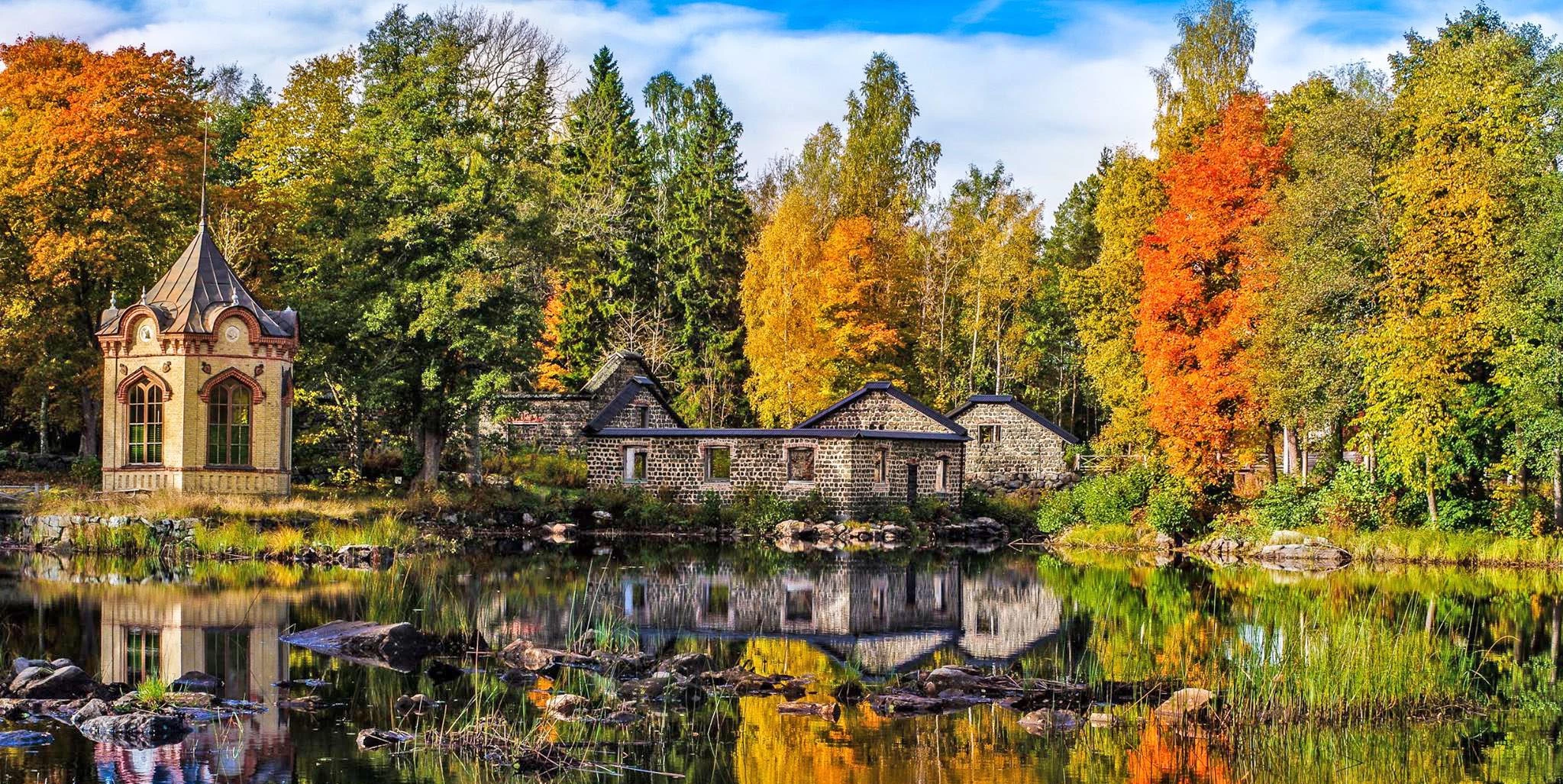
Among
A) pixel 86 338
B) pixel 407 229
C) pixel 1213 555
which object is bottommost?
pixel 1213 555

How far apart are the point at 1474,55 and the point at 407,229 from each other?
936 inches

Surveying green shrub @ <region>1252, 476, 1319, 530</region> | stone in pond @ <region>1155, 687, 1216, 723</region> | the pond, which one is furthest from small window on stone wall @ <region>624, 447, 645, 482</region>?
stone in pond @ <region>1155, 687, 1216, 723</region>

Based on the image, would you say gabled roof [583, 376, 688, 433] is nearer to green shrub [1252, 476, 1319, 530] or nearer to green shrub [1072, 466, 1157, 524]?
green shrub [1072, 466, 1157, 524]

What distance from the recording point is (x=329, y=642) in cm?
1622

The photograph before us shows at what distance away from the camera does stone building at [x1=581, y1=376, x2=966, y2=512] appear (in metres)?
39.7

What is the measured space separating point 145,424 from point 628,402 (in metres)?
15.7

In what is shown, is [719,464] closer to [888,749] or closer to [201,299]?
[201,299]

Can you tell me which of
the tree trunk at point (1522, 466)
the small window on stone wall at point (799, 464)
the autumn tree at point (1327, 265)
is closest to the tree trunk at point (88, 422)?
the small window on stone wall at point (799, 464)

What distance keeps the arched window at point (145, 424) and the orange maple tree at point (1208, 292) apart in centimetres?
2226

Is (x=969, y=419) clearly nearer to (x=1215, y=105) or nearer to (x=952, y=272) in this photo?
(x=952, y=272)

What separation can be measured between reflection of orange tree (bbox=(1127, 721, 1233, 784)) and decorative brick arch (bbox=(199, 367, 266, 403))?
2337cm

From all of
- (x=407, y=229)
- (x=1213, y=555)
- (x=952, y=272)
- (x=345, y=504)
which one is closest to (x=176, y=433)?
(x=345, y=504)

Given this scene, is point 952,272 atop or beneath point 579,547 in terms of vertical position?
atop

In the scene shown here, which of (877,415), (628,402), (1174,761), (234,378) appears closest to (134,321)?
(234,378)
